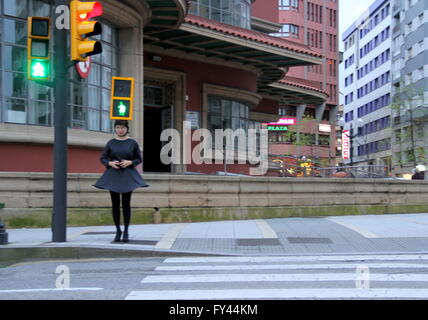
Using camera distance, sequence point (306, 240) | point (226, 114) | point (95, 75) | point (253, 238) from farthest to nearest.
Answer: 1. point (226, 114)
2. point (95, 75)
3. point (253, 238)
4. point (306, 240)

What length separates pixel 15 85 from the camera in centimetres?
1380

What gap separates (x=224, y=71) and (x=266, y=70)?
2556 mm

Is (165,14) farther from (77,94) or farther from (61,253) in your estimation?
(61,253)

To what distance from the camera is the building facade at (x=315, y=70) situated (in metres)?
73.8

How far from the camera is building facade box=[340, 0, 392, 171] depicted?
80812 millimetres

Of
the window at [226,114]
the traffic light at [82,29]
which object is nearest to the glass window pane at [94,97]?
the traffic light at [82,29]

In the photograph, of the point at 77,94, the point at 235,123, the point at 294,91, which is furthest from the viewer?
the point at 294,91

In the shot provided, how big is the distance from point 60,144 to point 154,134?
12600 millimetres

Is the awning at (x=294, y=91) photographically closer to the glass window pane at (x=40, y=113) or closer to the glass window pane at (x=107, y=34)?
the glass window pane at (x=107, y=34)

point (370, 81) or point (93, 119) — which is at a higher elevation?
point (370, 81)

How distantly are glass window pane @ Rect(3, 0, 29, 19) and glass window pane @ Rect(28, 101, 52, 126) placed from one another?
210 cm

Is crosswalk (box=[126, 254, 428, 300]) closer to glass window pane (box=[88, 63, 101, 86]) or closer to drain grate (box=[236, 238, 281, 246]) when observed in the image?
drain grate (box=[236, 238, 281, 246])

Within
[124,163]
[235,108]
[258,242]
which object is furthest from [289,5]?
[124,163]
